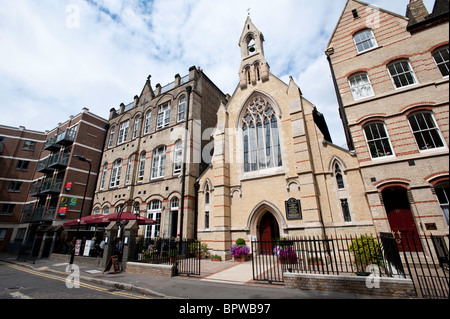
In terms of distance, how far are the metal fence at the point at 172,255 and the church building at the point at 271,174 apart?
2.14 metres

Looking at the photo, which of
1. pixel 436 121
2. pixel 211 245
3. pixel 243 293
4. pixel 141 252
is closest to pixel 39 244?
pixel 141 252

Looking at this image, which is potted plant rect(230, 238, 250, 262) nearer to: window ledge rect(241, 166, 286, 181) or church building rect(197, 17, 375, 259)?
church building rect(197, 17, 375, 259)

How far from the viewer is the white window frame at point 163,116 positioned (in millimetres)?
21375

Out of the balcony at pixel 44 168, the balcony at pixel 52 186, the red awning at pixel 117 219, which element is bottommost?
the red awning at pixel 117 219

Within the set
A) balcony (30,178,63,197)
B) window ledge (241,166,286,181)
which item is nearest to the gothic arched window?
window ledge (241,166,286,181)

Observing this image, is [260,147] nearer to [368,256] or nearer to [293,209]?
[293,209]

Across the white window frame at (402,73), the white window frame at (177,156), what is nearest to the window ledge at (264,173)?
the white window frame at (177,156)

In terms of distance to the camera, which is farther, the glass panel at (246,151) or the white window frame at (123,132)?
the white window frame at (123,132)

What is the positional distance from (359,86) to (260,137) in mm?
7000

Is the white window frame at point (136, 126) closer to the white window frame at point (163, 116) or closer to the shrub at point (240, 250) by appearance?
the white window frame at point (163, 116)

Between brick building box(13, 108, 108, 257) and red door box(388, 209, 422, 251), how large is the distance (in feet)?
79.6

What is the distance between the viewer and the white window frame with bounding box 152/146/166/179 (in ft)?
64.7
